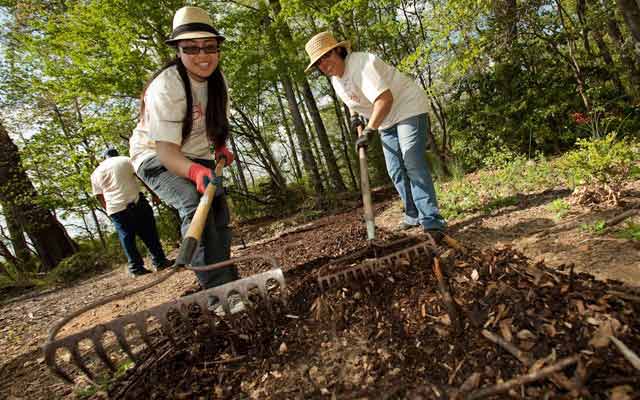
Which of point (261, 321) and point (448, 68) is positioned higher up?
point (448, 68)

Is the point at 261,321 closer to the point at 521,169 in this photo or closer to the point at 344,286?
the point at 344,286

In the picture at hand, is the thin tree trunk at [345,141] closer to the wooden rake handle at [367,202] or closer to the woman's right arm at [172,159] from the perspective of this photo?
the wooden rake handle at [367,202]

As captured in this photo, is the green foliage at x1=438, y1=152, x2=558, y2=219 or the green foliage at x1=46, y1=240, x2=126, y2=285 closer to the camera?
the green foliage at x1=438, y1=152, x2=558, y2=219

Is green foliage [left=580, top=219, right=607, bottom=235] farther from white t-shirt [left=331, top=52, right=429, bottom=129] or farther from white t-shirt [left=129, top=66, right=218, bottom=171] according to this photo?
white t-shirt [left=129, top=66, right=218, bottom=171]

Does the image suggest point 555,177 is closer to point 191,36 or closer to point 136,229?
point 191,36

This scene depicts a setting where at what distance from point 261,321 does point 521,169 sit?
15.6 feet

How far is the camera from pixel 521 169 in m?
4.75

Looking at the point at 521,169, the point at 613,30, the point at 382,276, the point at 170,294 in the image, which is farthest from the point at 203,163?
the point at 613,30

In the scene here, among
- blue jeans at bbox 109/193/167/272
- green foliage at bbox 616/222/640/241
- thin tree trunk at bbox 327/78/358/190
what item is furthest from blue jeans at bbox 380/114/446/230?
thin tree trunk at bbox 327/78/358/190

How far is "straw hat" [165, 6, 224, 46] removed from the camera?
1938 millimetres

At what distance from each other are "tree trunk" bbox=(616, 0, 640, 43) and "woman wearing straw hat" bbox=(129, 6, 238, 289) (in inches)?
220

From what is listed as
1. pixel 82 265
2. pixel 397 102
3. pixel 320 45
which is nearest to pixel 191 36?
pixel 320 45

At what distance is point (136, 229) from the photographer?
14.5ft

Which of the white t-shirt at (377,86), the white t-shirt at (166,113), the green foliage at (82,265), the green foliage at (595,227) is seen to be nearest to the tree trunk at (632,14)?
the white t-shirt at (377,86)
